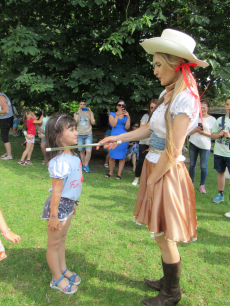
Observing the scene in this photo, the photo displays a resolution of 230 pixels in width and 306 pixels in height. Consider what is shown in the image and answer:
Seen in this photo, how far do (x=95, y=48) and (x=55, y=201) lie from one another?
622cm

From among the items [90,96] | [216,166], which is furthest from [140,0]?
[216,166]

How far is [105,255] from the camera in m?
2.98

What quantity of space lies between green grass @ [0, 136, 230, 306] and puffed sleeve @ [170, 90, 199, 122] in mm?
1784

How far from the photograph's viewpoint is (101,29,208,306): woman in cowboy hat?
1763mm

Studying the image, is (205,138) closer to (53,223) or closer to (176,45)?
(176,45)

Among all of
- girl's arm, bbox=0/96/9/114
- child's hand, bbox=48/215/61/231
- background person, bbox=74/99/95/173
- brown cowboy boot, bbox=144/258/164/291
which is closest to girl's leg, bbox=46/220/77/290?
child's hand, bbox=48/215/61/231

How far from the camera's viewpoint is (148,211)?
2.10 meters

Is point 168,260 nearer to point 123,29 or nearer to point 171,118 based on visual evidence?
point 171,118

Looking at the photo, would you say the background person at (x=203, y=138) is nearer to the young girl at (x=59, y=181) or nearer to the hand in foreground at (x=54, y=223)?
the young girl at (x=59, y=181)

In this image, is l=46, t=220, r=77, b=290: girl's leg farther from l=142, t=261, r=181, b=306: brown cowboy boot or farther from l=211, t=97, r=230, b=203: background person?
l=211, t=97, r=230, b=203: background person

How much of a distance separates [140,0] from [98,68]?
6.90ft

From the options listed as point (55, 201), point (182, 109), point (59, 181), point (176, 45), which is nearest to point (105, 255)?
point (55, 201)

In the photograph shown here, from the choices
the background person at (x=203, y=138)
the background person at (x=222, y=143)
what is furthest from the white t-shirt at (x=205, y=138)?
the background person at (x=222, y=143)

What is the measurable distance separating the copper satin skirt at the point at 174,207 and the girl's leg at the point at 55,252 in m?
0.80
